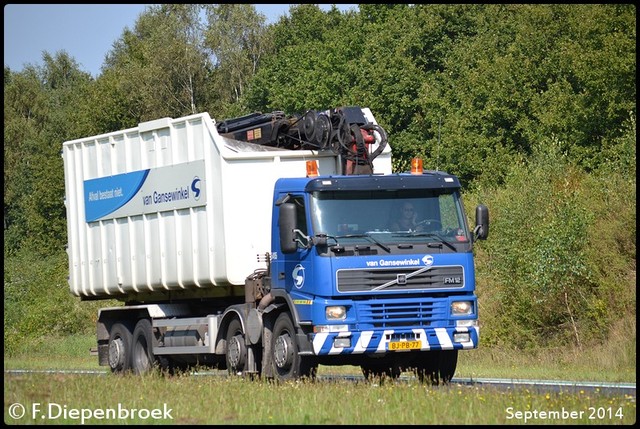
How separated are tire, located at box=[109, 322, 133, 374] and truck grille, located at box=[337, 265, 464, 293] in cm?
651

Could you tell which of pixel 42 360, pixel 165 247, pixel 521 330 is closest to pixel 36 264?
pixel 42 360

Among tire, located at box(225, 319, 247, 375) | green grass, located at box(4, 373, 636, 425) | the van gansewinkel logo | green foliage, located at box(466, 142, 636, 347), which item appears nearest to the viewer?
green grass, located at box(4, 373, 636, 425)

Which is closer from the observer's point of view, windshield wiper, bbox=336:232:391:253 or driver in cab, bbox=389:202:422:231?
windshield wiper, bbox=336:232:391:253

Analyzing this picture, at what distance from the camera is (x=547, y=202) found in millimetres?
29734

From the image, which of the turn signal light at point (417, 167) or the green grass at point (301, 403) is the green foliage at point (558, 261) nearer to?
the turn signal light at point (417, 167)

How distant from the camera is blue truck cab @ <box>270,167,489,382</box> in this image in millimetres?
16531

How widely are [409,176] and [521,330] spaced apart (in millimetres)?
12733

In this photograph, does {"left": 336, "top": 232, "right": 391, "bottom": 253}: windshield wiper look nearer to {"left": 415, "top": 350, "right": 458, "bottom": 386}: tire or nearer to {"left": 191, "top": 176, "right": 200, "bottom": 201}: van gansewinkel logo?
{"left": 415, "top": 350, "right": 458, "bottom": 386}: tire

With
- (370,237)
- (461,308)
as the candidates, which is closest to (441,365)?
(461,308)

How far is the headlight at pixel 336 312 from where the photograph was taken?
16500 millimetres

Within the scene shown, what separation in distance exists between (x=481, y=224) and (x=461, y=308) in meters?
1.30

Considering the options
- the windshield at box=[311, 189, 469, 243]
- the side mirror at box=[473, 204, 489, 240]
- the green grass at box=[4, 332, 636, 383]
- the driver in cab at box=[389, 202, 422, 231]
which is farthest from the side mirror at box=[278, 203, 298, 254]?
the green grass at box=[4, 332, 636, 383]

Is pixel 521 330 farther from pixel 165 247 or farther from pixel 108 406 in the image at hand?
pixel 108 406

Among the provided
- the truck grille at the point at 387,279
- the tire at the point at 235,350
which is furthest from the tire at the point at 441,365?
the tire at the point at 235,350
